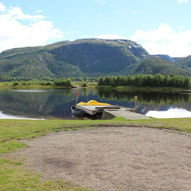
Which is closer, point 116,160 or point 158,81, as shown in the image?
point 116,160

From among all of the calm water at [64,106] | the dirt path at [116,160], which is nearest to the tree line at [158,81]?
the calm water at [64,106]

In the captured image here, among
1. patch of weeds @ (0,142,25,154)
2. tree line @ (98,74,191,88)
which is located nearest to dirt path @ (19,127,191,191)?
patch of weeds @ (0,142,25,154)

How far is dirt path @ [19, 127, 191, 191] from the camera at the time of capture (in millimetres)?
8547

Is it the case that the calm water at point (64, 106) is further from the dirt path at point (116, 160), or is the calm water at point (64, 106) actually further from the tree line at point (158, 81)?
the tree line at point (158, 81)

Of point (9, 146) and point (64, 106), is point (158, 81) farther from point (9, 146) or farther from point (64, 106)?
point (9, 146)

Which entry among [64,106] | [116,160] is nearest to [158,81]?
[64,106]

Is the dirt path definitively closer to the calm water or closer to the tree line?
the calm water

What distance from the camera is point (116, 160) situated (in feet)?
36.0

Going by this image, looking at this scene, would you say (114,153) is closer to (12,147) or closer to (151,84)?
(12,147)

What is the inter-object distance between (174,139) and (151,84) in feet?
467

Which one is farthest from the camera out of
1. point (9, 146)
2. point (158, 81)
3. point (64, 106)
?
point (158, 81)

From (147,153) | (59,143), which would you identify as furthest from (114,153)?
(59,143)

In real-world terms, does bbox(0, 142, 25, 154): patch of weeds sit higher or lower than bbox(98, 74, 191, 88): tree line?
lower

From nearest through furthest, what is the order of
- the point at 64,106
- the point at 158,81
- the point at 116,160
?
the point at 116,160
the point at 64,106
the point at 158,81
